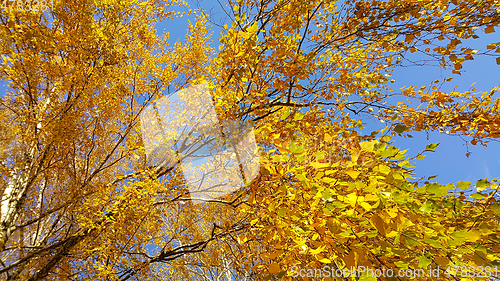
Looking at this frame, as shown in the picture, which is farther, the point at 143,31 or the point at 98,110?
the point at 143,31

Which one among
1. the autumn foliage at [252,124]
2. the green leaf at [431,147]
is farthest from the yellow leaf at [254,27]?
the green leaf at [431,147]

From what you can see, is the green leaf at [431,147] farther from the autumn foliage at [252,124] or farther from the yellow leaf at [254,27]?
the yellow leaf at [254,27]

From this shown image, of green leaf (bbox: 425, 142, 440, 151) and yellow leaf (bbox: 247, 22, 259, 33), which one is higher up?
yellow leaf (bbox: 247, 22, 259, 33)

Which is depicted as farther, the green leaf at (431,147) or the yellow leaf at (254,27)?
the yellow leaf at (254,27)

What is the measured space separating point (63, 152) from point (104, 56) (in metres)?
2.50

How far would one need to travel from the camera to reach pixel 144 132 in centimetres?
588

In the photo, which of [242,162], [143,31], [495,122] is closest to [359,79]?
[495,122]

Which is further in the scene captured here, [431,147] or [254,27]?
[254,27]

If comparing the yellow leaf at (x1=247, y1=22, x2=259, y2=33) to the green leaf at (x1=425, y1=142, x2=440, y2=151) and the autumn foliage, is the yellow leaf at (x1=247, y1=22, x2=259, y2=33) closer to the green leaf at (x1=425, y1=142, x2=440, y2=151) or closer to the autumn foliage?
the autumn foliage

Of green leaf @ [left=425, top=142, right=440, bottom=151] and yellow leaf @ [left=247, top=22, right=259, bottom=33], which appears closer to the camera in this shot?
green leaf @ [left=425, top=142, right=440, bottom=151]

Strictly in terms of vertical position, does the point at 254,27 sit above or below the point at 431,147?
above

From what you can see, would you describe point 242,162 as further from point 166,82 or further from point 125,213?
point 166,82

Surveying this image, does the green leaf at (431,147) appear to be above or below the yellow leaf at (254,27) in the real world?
below

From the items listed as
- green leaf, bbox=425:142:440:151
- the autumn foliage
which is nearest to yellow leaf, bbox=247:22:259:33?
the autumn foliage
